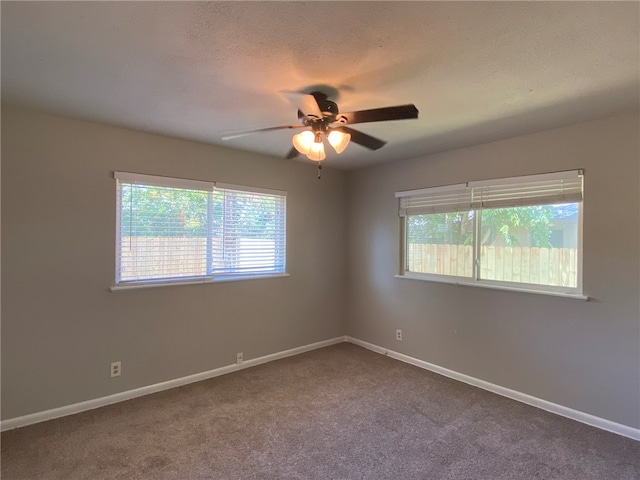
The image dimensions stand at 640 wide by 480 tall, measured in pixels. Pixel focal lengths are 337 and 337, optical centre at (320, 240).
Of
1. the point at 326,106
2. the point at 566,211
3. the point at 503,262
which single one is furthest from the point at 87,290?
the point at 566,211

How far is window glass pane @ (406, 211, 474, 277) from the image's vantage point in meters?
3.55

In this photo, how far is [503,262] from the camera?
327cm

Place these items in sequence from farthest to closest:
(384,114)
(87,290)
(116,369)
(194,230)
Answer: (194,230), (116,369), (87,290), (384,114)

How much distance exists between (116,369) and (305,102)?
9.09 ft

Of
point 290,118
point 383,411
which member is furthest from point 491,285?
point 290,118

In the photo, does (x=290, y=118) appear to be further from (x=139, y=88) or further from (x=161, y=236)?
(x=161, y=236)

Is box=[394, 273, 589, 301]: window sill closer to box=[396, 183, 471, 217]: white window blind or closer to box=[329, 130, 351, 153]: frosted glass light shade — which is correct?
box=[396, 183, 471, 217]: white window blind

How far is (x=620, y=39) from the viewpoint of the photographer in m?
1.59

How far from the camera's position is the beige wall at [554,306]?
2543 mm

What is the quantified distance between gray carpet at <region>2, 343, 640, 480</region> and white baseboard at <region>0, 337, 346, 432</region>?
0.08 meters

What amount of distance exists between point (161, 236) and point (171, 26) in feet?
6.85

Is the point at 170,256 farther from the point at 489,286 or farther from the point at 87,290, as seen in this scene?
the point at 489,286

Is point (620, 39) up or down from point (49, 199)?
up

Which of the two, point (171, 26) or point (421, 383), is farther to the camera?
point (421, 383)
